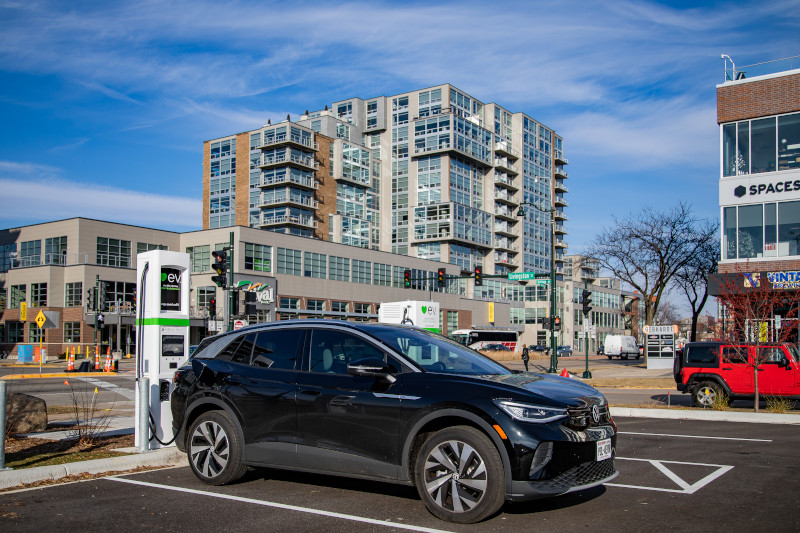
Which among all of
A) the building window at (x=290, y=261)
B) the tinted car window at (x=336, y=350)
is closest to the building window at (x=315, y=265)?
the building window at (x=290, y=261)

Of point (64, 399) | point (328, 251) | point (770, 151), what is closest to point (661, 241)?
→ point (770, 151)

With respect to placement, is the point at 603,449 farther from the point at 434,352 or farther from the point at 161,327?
the point at 161,327

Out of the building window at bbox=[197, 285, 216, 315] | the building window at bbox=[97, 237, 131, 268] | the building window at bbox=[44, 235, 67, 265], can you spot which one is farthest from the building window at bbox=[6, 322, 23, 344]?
the building window at bbox=[197, 285, 216, 315]

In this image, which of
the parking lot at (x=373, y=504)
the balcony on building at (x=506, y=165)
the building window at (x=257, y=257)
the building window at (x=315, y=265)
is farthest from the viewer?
the balcony on building at (x=506, y=165)

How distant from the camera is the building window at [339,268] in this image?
70.8 metres

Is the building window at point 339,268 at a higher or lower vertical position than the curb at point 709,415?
higher

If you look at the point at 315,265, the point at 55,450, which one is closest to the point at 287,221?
the point at 315,265

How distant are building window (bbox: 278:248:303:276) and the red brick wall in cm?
4247

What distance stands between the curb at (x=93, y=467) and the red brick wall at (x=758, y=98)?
1135 inches

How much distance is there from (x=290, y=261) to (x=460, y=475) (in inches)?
2396

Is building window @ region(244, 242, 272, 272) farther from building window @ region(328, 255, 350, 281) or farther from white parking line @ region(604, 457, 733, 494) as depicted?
white parking line @ region(604, 457, 733, 494)

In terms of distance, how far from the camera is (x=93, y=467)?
25.7ft

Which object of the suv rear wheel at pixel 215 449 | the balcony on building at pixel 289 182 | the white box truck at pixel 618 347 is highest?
the balcony on building at pixel 289 182

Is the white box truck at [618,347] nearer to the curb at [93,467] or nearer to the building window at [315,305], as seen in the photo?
the building window at [315,305]
